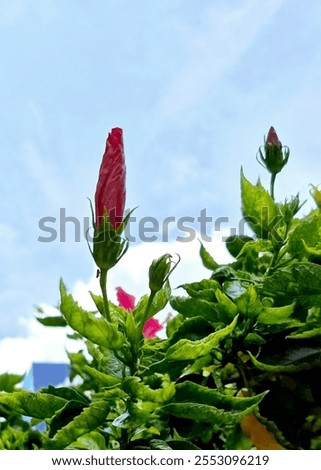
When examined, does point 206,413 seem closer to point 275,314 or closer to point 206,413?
point 206,413

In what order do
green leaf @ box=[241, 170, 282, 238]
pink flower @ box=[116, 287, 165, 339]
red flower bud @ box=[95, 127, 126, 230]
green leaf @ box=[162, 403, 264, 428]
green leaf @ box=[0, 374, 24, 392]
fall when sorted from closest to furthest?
green leaf @ box=[162, 403, 264, 428] → red flower bud @ box=[95, 127, 126, 230] → green leaf @ box=[241, 170, 282, 238] → pink flower @ box=[116, 287, 165, 339] → green leaf @ box=[0, 374, 24, 392]

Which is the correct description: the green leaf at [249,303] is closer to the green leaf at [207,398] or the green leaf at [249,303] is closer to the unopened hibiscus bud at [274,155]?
the green leaf at [207,398]

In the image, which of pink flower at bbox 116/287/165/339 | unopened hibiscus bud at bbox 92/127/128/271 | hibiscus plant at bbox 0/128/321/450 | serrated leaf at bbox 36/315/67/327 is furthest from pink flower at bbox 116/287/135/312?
unopened hibiscus bud at bbox 92/127/128/271

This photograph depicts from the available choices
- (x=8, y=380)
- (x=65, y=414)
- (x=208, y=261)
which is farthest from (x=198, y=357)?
(x=8, y=380)

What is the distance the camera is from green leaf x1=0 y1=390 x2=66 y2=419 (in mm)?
691

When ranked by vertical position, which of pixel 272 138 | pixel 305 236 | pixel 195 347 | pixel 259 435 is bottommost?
pixel 259 435

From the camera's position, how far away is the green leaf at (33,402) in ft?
2.27

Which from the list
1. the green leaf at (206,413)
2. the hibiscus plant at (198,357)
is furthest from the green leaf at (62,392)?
the green leaf at (206,413)

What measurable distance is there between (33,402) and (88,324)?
0.34 ft

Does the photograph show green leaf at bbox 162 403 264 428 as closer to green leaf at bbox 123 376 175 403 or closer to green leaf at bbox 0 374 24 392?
green leaf at bbox 123 376 175 403

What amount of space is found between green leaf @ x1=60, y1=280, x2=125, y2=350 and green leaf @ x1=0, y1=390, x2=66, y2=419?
8 cm

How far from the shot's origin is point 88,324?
26.0 inches

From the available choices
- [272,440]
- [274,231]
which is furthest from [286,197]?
[272,440]

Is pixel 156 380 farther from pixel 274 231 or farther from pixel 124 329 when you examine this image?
pixel 274 231
